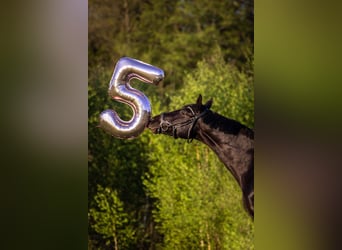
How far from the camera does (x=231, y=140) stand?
3730 millimetres

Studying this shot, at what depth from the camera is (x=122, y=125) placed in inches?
150

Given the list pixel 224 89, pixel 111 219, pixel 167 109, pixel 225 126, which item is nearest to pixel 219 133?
pixel 225 126

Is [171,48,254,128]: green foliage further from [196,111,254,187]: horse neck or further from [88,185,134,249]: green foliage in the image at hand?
[88,185,134,249]: green foliage

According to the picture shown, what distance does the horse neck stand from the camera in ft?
12.2

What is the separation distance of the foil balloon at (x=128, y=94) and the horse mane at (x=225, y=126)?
0.43 m

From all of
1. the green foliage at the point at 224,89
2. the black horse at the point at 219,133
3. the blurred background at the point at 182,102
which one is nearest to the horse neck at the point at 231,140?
the black horse at the point at 219,133

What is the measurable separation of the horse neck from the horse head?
0.16 ft

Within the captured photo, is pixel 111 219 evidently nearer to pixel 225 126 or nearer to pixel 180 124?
pixel 180 124

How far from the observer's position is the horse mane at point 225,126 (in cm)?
374

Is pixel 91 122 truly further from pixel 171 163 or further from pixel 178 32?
pixel 178 32

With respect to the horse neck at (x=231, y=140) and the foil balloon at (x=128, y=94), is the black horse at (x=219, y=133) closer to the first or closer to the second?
the horse neck at (x=231, y=140)

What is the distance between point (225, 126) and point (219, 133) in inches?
2.5
